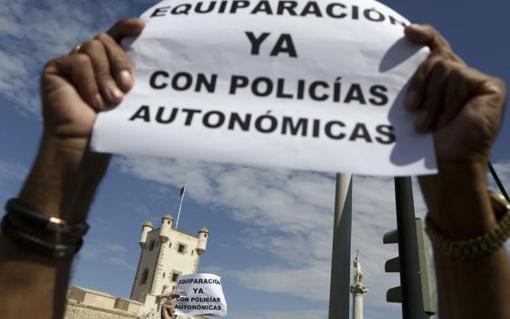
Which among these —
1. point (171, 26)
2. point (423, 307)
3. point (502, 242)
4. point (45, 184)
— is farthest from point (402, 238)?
point (45, 184)

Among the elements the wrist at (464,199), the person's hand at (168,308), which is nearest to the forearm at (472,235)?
the wrist at (464,199)

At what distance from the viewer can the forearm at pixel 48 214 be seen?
1.35 meters

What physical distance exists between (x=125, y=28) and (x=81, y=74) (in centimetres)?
31

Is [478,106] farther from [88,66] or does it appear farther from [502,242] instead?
[88,66]

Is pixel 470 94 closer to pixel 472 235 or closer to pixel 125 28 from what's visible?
pixel 472 235

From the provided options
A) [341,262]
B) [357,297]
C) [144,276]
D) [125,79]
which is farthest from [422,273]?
[144,276]

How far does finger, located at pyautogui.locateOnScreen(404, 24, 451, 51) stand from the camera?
1.50 meters

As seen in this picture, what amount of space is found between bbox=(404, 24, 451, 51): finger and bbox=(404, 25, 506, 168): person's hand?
13 centimetres

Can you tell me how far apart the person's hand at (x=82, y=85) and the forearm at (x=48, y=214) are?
6cm

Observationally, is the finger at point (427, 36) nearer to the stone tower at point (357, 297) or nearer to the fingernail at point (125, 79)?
the fingernail at point (125, 79)

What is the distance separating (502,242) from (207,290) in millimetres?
10194

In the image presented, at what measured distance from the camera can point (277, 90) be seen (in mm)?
1556

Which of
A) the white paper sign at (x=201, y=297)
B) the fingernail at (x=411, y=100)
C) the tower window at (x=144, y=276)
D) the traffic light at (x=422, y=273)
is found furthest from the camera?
the tower window at (x=144, y=276)

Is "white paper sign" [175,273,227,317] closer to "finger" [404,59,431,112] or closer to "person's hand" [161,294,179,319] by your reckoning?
"person's hand" [161,294,179,319]
